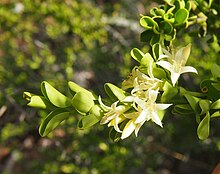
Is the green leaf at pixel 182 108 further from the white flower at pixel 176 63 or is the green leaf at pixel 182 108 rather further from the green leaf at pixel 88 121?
the green leaf at pixel 88 121

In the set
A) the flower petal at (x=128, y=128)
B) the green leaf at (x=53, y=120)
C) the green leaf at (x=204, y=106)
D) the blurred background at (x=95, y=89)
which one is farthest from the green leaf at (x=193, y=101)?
the blurred background at (x=95, y=89)

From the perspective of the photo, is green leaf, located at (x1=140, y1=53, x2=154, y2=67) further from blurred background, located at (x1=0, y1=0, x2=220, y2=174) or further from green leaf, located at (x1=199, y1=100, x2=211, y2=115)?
blurred background, located at (x1=0, y1=0, x2=220, y2=174)

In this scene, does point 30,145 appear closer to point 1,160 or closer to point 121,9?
point 1,160

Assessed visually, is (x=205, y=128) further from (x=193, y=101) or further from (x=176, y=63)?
(x=176, y=63)

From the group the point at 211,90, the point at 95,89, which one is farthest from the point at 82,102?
the point at 95,89

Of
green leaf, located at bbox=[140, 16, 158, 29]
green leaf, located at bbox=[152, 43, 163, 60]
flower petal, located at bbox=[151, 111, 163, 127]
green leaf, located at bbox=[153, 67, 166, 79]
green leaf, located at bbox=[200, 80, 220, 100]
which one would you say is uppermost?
green leaf, located at bbox=[140, 16, 158, 29]

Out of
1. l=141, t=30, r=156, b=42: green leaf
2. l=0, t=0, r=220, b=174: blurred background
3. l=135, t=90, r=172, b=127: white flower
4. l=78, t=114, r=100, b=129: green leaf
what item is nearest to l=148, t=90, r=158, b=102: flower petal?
l=135, t=90, r=172, b=127: white flower
